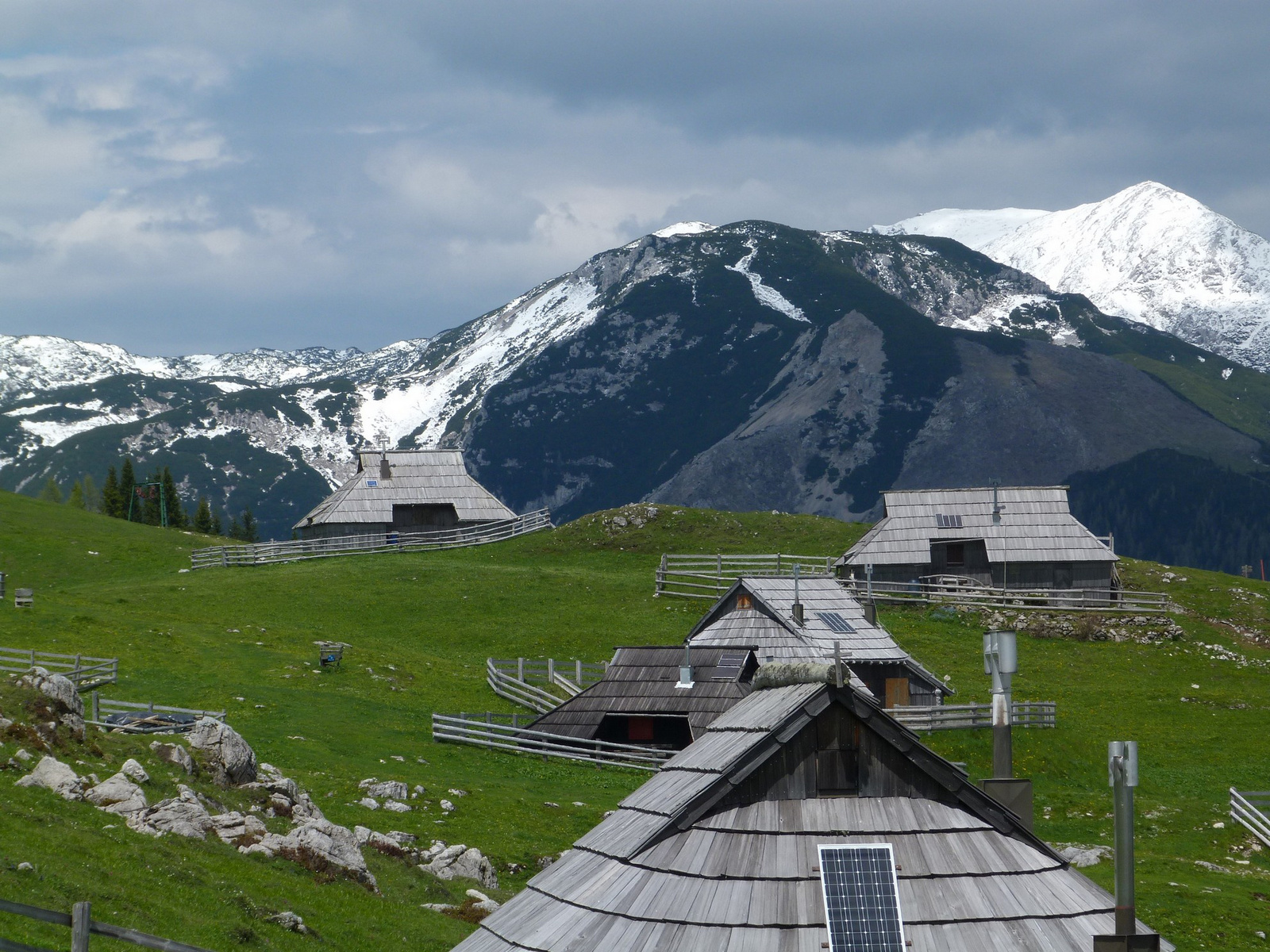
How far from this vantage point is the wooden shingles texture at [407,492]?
79375 millimetres

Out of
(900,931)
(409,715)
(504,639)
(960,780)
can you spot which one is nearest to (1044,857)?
(960,780)

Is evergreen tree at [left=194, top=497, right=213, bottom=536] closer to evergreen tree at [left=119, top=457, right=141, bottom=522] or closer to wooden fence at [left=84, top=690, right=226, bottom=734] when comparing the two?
evergreen tree at [left=119, top=457, right=141, bottom=522]

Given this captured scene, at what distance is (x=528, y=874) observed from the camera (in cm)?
2589

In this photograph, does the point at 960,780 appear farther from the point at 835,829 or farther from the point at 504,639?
the point at 504,639

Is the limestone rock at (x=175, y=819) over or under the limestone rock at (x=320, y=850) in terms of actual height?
over

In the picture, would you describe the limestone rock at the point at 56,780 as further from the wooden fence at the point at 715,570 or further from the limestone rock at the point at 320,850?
the wooden fence at the point at 715,570

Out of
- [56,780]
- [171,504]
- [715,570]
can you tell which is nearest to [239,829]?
[56,780]

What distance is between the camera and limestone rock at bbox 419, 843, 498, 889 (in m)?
24.6

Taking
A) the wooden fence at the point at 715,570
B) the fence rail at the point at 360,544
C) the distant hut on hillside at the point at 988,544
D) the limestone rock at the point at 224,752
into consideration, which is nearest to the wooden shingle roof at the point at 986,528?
the distant hut on hillside at the point at 988,544

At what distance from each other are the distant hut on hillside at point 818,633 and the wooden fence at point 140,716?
17.0 meters

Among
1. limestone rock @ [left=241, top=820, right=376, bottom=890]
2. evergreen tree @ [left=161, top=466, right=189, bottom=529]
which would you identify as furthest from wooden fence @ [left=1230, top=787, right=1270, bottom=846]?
evergreen tree @ [left=161, top=466, right=189, bottom=529]

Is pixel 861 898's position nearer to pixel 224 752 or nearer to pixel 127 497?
pixel 224 752

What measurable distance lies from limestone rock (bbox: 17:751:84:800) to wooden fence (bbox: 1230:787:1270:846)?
28695 millimetres

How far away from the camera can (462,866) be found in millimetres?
24922
